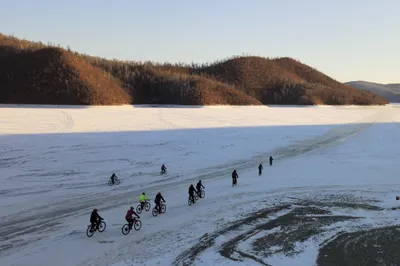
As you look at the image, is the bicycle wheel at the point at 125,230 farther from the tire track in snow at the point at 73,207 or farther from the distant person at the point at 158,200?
the tire track in snow at the point at 73,207

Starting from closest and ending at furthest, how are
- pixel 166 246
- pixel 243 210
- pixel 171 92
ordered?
1. pixel 166 246
2. pixel 243 210
3. pixel 171 92

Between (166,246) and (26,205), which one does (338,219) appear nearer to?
(166,246)

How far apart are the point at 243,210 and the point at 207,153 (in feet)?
52.5

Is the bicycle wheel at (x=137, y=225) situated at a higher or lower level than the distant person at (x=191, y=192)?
lower

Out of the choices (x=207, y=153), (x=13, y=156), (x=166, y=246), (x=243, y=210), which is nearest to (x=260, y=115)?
(x=207, y=153)

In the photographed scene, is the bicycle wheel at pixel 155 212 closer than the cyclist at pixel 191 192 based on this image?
Yes

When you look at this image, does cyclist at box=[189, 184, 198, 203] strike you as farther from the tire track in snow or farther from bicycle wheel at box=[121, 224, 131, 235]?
bicycle wheel at box=[121, 224, 131, 235]

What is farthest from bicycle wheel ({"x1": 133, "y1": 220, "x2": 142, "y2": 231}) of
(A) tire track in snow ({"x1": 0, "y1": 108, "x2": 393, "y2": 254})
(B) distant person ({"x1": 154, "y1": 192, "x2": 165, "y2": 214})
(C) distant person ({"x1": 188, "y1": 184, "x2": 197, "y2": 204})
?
(C) distant person ({"x1": 188, "y1": 184, "x2": 197, "y2": 204})

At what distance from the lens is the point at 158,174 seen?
26.9m

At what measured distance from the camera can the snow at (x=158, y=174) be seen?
566 inches

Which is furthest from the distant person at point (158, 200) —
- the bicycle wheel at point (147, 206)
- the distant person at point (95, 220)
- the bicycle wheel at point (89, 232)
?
the bicycle wheel at point (89, 232)

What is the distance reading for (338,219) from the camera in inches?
690

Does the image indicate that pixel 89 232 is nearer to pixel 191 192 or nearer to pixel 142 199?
pixel 142 199

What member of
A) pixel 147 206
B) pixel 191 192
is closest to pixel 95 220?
pixel 147 206
